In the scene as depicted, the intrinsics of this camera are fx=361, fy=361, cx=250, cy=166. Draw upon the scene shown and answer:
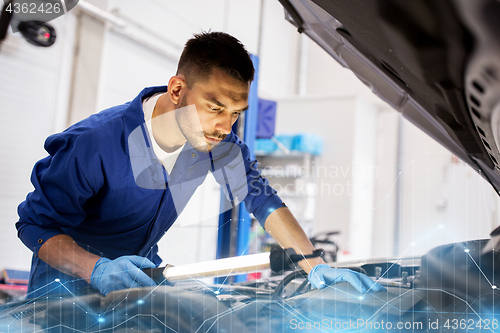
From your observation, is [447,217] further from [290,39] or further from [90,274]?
[290,39]

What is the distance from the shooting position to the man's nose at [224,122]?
28.0 inches

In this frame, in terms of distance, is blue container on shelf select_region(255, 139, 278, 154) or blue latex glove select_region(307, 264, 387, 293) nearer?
blue latex glove select_region(307, 264, 387, 293)

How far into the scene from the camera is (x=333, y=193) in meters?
3.65

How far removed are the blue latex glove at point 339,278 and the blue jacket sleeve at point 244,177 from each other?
0.25 meters

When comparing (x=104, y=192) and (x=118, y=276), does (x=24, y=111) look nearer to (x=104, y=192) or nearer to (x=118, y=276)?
(x=104, y=192)

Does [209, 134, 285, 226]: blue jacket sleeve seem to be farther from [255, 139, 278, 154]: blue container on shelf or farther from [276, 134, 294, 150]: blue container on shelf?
[276, 134, 294, 150]: blue container on shelf

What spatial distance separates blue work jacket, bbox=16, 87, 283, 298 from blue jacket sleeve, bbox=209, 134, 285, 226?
123mm

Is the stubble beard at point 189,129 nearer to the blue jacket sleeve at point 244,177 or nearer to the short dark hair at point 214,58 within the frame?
the short dark hair at point 214,58

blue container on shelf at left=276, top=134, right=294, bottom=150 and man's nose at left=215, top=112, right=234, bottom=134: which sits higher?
blue container on shelf at left=276, top=134, right=294, bottom=150

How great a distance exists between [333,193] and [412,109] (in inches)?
114

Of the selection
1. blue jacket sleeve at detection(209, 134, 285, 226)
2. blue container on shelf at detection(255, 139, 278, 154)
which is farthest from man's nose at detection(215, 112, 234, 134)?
blue container on shelf at detection(255, 139, 278, 154)

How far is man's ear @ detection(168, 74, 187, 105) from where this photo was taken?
716mm

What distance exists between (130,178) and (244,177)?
37 centimetres

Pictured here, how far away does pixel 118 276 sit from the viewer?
0.62 m
